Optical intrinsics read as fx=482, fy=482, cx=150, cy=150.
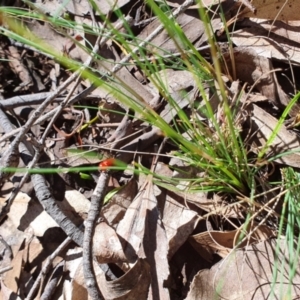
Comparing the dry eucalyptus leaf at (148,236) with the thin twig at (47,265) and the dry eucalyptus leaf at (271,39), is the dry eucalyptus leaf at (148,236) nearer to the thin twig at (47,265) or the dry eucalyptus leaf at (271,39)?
the thin twig at (47,265)

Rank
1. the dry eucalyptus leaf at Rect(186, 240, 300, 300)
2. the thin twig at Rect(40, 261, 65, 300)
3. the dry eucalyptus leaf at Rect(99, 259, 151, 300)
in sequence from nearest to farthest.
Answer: the dry eucalyptus leaf at Rect(186, 240, 300, 300), the dry eucalyptus leaf at Rect(99, 259, 151, 300), the thin twig at Rect(40, 261, 65, 300)

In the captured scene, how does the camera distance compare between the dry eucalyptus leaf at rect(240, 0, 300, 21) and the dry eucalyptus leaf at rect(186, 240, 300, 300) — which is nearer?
the dry eucalyptus leaf at rect(186, 240, 300, 300)

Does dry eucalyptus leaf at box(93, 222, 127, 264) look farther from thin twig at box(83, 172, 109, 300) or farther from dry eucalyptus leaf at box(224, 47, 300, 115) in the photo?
dry eucalyptus leaf at box(224, 47, 300, 115)

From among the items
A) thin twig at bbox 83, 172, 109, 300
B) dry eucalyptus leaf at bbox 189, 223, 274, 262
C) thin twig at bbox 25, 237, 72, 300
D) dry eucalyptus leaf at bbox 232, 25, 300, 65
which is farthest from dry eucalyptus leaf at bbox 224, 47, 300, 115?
thin twig at bbox 25, 237, 72, 300

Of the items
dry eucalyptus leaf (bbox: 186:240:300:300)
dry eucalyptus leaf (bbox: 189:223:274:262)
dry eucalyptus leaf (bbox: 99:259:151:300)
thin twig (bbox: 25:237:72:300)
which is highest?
thin twig (bbox: 25:237:72:300)

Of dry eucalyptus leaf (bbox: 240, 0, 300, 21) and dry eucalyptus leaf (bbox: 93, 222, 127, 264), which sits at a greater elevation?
dry eucalyptus leaf (bbox: 240, 0, 300, 21)

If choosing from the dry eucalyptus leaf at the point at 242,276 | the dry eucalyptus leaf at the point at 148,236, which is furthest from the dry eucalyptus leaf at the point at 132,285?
the dry eucalyptus leaf at the point at 242,276

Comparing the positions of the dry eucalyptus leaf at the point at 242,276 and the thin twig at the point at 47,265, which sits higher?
the thin twig at the point at 47,265
